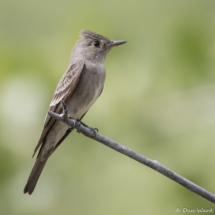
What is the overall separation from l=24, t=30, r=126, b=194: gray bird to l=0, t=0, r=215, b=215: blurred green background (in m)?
0.26

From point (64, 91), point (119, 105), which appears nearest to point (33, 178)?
point (64, 91)

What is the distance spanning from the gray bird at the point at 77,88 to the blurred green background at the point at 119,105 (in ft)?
0.85

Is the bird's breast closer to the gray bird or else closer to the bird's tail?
the gray bird

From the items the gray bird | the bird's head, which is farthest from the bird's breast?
the bird's head

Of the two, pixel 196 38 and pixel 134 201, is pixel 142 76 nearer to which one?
pixel 196 38

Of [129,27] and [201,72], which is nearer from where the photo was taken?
[201,72]

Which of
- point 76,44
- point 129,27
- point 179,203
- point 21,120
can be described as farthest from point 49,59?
point 179,203

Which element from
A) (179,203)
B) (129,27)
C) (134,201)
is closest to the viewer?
(179,203)

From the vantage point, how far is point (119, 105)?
11.5ft

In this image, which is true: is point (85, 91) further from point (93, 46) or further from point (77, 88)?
point (93, 46)

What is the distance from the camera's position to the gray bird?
9.96 feet

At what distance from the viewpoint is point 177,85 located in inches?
134

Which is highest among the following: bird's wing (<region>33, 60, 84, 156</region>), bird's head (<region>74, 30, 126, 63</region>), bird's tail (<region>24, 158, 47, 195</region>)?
bird's head (<region>74, 30, 126, 63</region>)

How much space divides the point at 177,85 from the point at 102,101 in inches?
30.9
